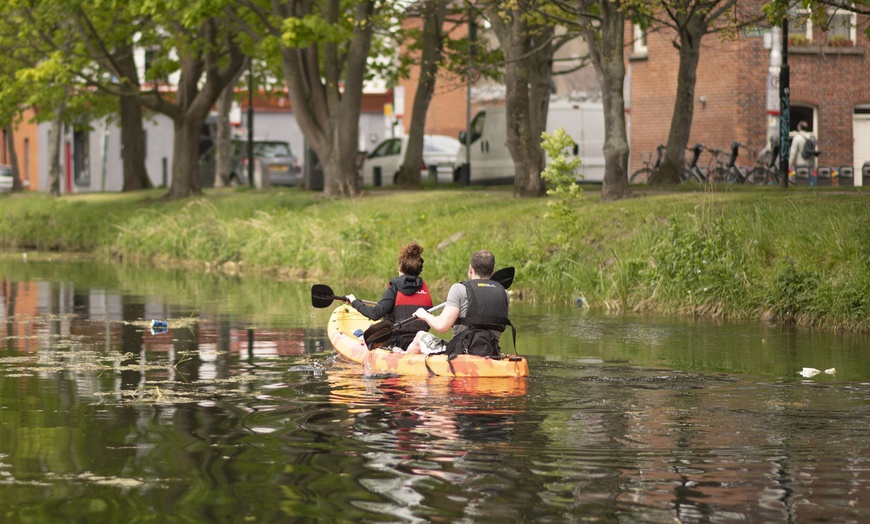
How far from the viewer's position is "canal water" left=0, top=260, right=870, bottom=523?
8.19 metres

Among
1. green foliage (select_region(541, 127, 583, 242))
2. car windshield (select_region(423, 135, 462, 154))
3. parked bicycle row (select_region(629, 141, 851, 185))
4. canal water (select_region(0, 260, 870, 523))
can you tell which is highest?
car windshield (select_region(423, 135, 462, 154))

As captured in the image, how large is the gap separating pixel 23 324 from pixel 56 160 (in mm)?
29932

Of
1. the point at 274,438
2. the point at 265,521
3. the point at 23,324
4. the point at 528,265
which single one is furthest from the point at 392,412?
the point at 528,265

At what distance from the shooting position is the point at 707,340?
1700 centimetres

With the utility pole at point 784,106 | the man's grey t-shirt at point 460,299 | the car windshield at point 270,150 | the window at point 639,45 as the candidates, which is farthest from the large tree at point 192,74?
the man's grey t-shirt at point 460,299

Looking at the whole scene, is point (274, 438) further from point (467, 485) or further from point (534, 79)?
point (534, 79)

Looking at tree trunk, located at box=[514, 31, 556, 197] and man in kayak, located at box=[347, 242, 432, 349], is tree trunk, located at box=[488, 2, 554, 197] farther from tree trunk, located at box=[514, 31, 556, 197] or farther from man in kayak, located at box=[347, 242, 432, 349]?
man in kayak, located at box=[347, 242, 432, 349]

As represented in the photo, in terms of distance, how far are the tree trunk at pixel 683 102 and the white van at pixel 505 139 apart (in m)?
6.54

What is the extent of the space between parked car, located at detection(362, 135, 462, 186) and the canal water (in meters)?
24.8

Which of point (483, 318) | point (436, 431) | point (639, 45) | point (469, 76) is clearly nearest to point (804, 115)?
point (639, 45)

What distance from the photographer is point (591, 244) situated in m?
23.0

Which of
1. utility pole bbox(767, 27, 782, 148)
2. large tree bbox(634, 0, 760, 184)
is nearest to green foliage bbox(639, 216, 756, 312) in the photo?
large tree bbox(634, 0, 760, 184)

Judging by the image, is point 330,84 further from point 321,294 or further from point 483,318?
point 483,318

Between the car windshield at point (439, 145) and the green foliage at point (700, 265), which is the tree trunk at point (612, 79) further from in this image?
the car windshield at point (439, 145)
